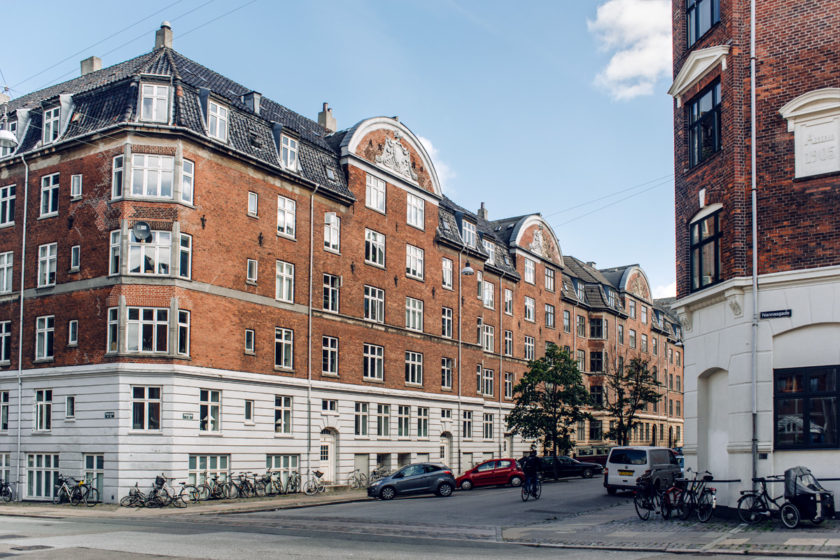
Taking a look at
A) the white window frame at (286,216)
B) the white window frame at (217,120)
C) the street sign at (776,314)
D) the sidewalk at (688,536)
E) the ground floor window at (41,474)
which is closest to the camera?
→ the sidewalk at (688,536)

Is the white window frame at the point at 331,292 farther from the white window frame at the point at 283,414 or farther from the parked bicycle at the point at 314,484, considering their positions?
the parked bicycle at the point at 314,484

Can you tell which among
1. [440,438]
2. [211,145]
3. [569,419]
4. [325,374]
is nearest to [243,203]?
[211,145]

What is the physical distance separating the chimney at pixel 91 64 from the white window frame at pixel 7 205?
803 centimetres

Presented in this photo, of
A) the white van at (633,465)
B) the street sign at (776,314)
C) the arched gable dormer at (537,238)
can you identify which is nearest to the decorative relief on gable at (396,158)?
the arched gable dormer at (537,238)

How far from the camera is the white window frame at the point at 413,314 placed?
4562cm

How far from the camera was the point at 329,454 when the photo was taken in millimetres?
38719

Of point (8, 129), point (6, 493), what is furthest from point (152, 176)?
point (6, 493)

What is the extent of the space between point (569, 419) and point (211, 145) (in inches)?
1112

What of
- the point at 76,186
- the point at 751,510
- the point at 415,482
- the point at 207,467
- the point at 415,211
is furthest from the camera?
the point at 415,211

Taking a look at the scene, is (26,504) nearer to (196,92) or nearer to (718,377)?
(196,92)

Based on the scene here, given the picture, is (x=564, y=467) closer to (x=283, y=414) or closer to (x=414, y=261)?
(x=414, y=261)

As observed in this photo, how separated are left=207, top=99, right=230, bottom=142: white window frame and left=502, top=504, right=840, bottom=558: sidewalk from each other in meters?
19.9

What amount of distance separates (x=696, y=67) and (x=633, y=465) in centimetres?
1536

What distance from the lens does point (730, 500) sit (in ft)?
68.0
